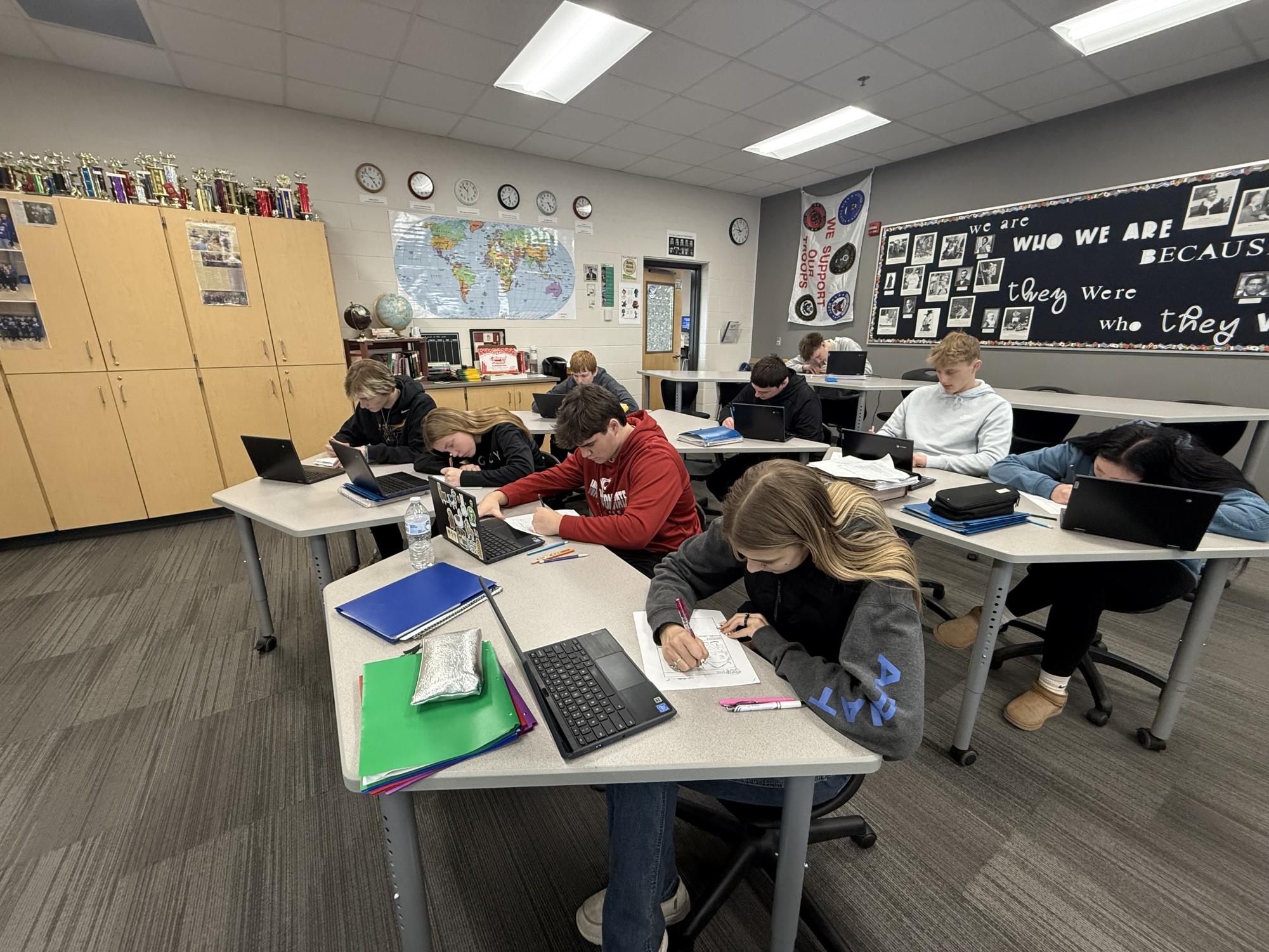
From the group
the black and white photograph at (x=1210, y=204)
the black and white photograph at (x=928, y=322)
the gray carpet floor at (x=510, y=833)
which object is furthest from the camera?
the black and white photograph at (x=928, y=322)

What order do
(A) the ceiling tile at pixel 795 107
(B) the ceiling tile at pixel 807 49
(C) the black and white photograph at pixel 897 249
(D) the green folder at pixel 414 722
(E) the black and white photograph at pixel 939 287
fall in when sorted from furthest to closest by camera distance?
(C) the black and white photograph at pixel 897 249 → (E) the black and white photograph at pixel 939 287 → (A) the ceiling tile at pixel 795 107 → (B) the ceiling tile at pixel 807 49 → (D) the green folder at pixel 414 722

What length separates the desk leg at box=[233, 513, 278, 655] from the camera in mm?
2059

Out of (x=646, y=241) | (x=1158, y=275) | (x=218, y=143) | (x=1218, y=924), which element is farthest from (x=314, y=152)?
(x=1158, y=275)

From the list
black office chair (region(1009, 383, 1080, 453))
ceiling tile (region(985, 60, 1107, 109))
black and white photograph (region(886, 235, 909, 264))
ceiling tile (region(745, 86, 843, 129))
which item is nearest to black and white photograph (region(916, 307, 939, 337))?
black and white photograph (region(886, 235, 909, 264))

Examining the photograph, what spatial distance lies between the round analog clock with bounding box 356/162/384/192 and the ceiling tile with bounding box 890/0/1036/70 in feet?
12.7

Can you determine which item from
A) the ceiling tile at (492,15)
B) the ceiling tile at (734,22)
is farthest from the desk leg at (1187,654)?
the ceiling tile at (492,15)

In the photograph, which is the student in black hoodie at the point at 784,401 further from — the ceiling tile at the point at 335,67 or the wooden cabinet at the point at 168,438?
the wooden cabinet at the point at 168,438

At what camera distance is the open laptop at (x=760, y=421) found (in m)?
2.91

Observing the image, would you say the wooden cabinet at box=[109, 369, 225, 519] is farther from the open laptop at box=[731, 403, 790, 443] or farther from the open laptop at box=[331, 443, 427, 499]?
the open laptop at box=[731, 403, 790, 443]

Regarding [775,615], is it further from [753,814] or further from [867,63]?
[867,63]

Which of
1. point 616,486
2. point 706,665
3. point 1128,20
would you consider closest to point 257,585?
point 616,486

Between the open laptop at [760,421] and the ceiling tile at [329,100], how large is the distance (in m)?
3.48

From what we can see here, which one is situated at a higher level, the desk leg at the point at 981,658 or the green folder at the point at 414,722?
the green folder at the point at 414,722

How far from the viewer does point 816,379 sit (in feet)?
14.8
